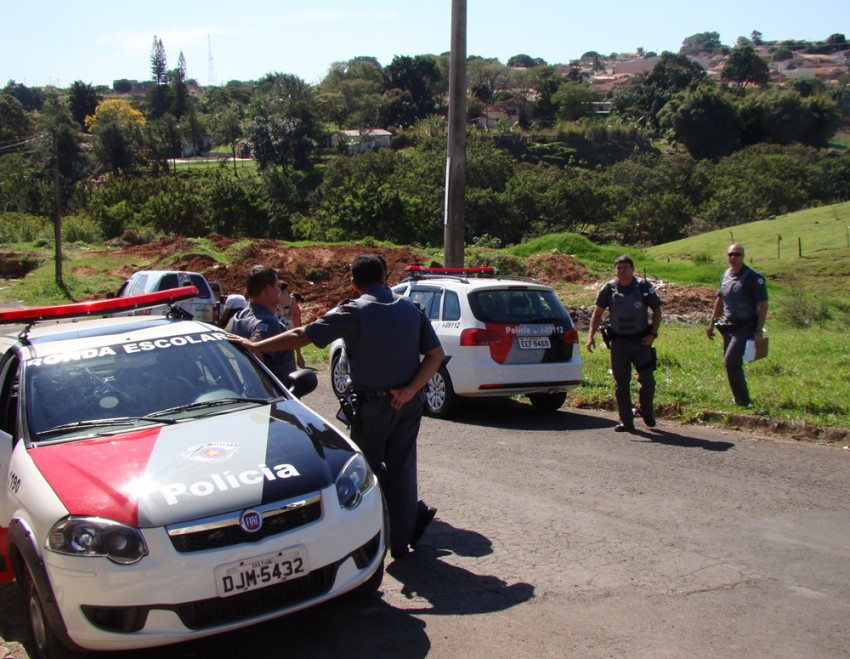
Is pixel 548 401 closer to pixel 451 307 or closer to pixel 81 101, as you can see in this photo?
pixel 451 307

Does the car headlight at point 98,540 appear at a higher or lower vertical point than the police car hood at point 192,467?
lower

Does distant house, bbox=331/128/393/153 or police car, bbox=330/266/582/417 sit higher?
distant house, bbox=331/128/393/153

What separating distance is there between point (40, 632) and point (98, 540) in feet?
2.28

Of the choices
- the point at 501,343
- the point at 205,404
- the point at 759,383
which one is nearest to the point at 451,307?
the point at 501,343

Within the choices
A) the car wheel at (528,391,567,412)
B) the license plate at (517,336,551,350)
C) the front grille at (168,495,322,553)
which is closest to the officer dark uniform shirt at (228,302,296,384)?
the front grille at (168,495,322,553)

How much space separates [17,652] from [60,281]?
118 ft

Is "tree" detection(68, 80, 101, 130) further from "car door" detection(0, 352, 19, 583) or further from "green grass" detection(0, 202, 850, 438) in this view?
"car door" detection(0, 352, 19, 583)

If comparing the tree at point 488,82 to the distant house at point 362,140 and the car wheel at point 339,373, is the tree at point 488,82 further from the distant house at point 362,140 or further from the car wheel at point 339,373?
the car wheel at point 339,373

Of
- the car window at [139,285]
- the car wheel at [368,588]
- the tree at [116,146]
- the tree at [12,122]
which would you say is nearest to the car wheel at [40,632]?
the car wheel at [368,588]

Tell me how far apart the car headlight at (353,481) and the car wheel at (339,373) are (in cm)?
709

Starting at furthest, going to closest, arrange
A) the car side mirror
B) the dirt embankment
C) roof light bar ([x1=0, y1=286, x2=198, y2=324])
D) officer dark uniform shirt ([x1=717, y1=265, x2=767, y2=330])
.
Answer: the dirt embankment → officer dark uniform shirt ([x1=717, y1=265, x2=767, y2=330]) → the car side mirror → roof light bar ([x1=0, y1=286, x2=198, y2=324])

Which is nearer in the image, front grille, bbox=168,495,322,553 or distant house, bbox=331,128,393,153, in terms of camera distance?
front grille, bbox=168,495,322,553

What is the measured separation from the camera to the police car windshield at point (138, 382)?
16.3 ft

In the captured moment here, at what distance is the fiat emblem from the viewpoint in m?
4.02
